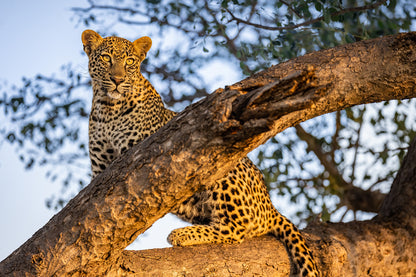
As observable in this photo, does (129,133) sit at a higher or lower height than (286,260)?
higher

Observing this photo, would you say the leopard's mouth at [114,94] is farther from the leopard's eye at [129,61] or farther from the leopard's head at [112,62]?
the leopard's eye at [129,61]

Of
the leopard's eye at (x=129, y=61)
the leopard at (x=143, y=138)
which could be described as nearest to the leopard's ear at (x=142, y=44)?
the leopard at (x=143, y=138)

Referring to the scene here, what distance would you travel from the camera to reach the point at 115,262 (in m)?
3.81

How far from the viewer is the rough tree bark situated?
3.06 meters

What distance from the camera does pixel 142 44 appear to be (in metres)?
6.41

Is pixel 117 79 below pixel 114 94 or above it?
above

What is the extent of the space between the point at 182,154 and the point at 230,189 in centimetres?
172

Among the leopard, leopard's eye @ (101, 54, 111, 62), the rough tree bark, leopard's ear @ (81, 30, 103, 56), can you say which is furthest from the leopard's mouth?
the rough tree bark

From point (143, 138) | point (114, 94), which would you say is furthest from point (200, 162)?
point (114, 94)

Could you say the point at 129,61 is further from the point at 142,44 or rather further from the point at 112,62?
the point at 142,44

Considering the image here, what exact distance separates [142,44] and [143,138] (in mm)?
1276

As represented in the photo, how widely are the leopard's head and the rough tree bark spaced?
2.32 meters

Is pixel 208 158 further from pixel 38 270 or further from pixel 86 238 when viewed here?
pixel 38 270

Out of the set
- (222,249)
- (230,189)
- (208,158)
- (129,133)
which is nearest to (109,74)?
(129,133)
